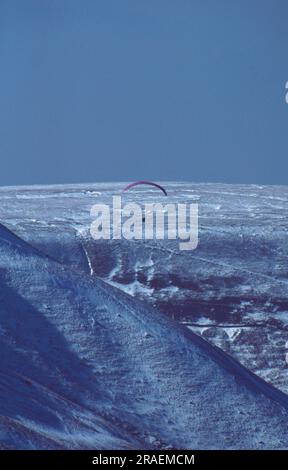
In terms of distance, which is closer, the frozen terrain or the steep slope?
the frozen terrain

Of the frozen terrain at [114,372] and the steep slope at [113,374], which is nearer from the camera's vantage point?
the frozen terrain at [114,372]

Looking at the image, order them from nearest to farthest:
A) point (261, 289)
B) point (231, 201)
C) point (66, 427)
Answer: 1. point (66, 427)
2. point (261, 289)
3. point (231, 201)

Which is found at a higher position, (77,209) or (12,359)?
(77,209)

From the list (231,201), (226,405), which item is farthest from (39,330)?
(231,201)
